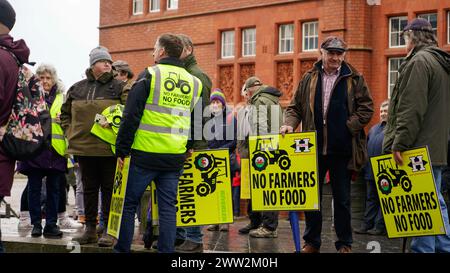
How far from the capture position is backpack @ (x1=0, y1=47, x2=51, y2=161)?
661 cm

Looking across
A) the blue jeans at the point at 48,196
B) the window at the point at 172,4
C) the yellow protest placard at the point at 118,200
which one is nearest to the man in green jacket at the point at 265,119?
the blue jeans at the point at 48,196

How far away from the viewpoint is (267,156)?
9078 millimetres

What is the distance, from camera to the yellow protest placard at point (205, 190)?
9242 millimetres

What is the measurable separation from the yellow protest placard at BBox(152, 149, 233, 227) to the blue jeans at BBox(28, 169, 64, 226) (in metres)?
2.24

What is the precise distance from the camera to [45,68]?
11.2m

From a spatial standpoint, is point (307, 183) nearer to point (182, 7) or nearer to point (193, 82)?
point (193, 82)

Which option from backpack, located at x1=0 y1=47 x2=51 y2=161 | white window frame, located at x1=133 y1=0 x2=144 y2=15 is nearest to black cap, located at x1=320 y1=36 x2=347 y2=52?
backpack, located at x1=0 y1=47 x2=51 y2=161

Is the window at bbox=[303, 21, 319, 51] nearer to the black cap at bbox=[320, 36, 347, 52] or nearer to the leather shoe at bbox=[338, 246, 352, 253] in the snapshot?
the black cap at bbox=[320, 36, 347, 52]

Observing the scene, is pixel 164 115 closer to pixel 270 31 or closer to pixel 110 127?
pixel 110 127

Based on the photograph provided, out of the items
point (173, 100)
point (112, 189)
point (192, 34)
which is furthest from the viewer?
point (192, 34)

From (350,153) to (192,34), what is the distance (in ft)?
67.1

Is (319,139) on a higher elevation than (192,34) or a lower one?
lower

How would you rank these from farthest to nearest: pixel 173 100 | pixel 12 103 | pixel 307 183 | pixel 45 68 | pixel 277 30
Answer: pixel 277 30, pixel 45 68, pixel 307 183, pixel 173 100, pixel 12 103

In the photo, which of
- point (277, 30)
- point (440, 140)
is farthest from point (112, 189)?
point (277, 30)
